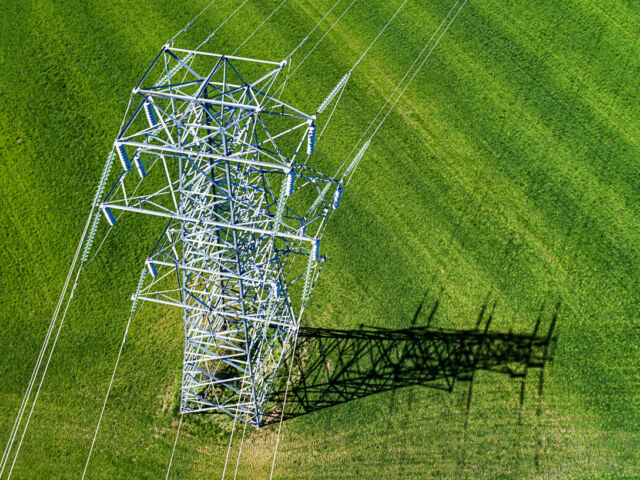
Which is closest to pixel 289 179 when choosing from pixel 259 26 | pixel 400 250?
pixel 400 250

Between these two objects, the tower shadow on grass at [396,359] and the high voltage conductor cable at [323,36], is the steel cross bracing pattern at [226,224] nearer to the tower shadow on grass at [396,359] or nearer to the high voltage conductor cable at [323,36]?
the tower shadow on grass at [396,359]

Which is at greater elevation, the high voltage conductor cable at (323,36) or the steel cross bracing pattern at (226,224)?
the high voltage conductor cable at (323,36)

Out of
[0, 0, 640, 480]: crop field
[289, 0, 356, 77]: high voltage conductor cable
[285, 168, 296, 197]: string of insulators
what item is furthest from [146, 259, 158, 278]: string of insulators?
[289, 0, 356, 77]: high voltage conductor cable

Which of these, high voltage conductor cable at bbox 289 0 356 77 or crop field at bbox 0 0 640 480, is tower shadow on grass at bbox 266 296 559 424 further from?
high voltage conductor cable at bbox 289 0 356 77

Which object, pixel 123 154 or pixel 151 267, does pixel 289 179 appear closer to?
pixel 123 154

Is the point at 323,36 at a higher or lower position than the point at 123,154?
higher

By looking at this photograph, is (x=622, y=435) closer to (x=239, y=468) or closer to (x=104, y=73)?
(x=239, y=468)

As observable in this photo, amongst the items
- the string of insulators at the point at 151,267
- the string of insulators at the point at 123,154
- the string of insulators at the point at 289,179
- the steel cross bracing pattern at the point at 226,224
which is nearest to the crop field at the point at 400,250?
the steel cross bracing pattern at the point at 226,224
